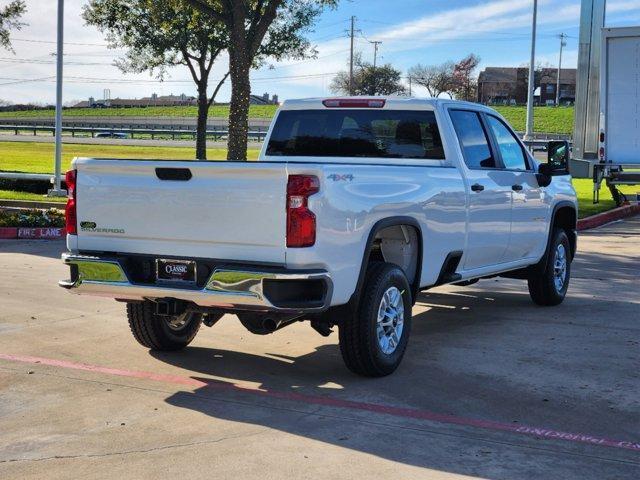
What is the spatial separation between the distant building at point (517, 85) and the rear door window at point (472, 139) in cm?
11526

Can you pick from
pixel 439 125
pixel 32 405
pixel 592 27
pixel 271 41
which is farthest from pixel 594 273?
pixel 271 41

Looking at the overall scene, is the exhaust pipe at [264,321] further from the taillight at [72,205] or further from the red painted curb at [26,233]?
the red painted curb at [26,233]

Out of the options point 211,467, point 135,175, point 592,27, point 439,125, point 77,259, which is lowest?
point 211,467

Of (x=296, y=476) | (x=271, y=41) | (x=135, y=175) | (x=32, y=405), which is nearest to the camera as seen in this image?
(x=296, y=476)

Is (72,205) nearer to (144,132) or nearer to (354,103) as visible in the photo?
(354,103)

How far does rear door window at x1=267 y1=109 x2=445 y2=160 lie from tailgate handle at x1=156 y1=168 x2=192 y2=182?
211 cm

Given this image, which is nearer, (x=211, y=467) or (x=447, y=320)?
(x=211, y=467)

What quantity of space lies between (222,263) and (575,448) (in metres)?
2.37

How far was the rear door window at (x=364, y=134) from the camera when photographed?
7.66 meters

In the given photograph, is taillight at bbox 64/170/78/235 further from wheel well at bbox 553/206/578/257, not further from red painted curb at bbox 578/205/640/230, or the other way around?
red painted curb at bbox 578/205/640/230

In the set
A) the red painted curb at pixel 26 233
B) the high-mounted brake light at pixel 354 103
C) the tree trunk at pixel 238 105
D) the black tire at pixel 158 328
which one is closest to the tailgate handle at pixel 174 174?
the black tire at pixel 158 328

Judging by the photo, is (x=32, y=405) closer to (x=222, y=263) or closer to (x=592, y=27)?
(x=222, y=263)

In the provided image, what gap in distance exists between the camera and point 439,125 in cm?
759

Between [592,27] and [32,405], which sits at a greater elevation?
[592,27]
